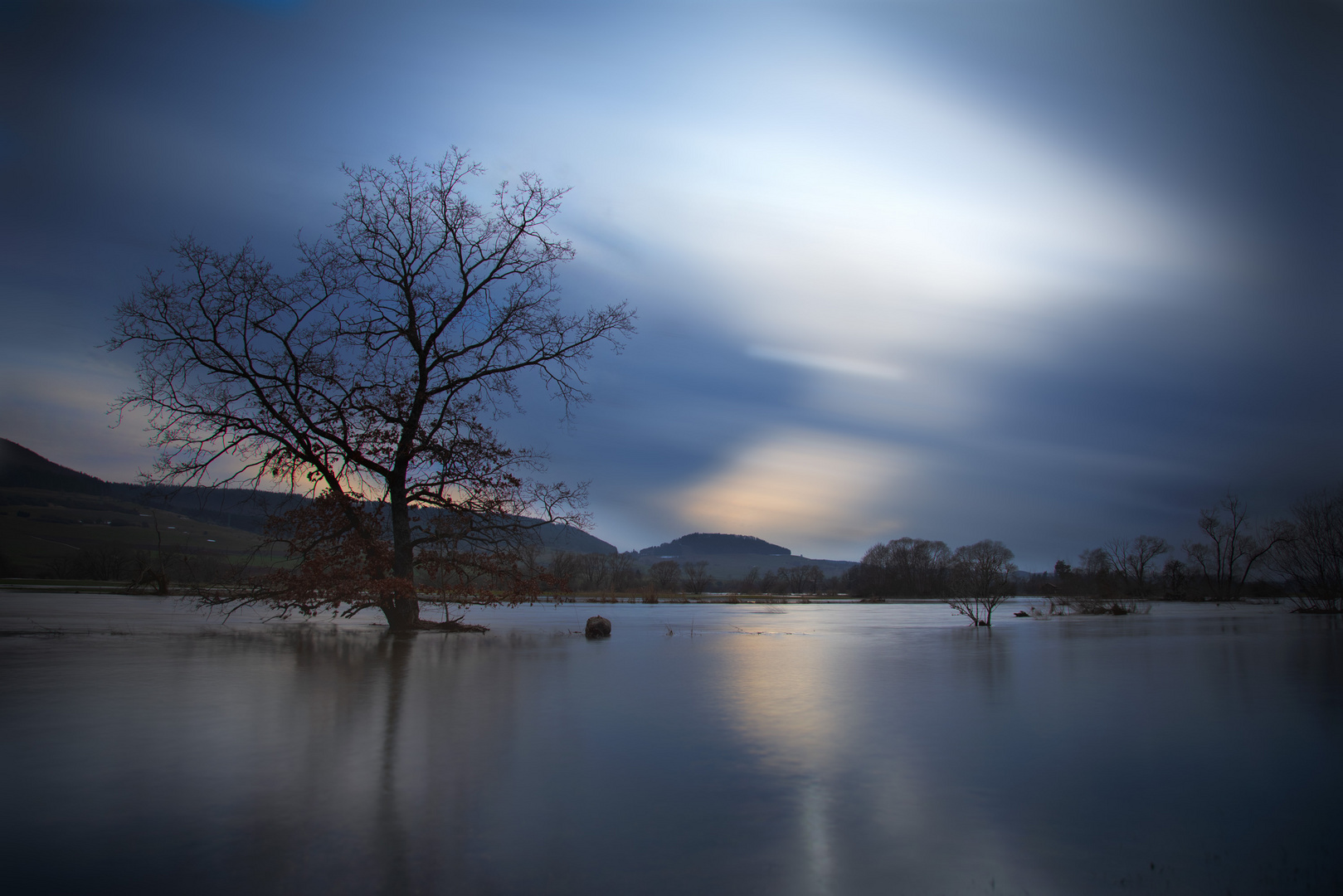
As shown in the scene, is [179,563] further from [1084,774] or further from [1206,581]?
[1206,581]

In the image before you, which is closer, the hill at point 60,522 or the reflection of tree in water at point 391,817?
the reflection of tree in water at point 391,817

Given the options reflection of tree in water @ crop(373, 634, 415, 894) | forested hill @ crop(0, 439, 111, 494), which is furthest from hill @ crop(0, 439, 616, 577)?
reflection of tree in water @ crop(373, 634, 415, 894)

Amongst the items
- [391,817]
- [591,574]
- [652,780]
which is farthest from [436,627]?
[591,574]

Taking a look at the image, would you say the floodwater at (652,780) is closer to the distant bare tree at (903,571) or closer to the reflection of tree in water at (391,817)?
the reflection of tree in water at (391,817)

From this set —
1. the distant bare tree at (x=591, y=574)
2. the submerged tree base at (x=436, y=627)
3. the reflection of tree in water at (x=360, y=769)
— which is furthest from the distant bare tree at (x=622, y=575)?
the reflection of tree in water at (x=360, y=769)

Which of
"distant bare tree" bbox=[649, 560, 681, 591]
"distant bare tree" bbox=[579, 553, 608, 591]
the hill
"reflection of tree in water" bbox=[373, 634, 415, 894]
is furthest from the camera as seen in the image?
"distant bare tree" bbox=[649, 560, 681, 591]

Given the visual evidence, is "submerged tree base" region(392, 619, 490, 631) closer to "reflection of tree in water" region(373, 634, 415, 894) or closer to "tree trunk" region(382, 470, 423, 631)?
"tree trunk" region(382, 470, 423, 631)

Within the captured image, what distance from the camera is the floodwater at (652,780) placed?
3564 mm

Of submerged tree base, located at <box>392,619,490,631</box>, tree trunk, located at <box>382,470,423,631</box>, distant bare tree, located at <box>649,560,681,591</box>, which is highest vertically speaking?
tree trunk, located at <box>382,470,423,631</box>

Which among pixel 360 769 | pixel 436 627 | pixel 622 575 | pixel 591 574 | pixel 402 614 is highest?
pixel 360 769

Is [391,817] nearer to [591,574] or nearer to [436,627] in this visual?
[436,627]

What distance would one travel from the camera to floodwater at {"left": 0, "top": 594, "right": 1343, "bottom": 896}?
3564mm

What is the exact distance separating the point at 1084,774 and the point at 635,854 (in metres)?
3.76

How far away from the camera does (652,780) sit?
200 inches
